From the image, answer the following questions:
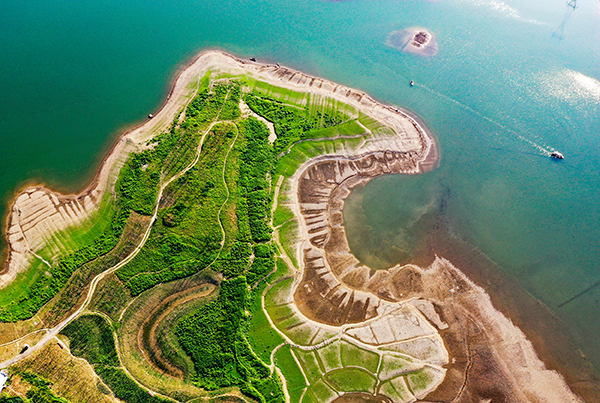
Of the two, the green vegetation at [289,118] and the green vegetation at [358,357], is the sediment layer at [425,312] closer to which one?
the green vegetation at [358,357]

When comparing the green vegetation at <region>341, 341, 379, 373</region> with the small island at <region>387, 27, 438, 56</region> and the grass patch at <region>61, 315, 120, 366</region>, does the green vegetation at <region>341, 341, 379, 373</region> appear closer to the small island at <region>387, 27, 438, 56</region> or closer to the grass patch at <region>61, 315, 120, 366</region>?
the grass patch at <region>61, 315, 120, 366</region>

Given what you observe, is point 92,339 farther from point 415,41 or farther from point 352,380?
point 415,41

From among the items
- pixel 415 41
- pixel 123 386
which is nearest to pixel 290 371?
pixel 123 386

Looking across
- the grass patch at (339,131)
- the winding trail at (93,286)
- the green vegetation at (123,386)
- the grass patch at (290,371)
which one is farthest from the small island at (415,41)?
the green vegetation at (123,386)

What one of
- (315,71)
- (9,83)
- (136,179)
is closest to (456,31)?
(315,71)

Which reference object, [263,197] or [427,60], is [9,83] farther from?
[427,60]

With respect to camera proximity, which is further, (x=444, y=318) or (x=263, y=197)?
(x=263, y=197)
